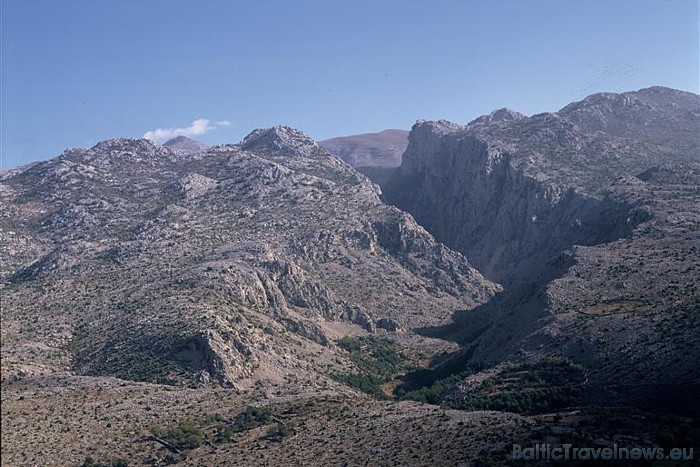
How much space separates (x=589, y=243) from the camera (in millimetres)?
120875

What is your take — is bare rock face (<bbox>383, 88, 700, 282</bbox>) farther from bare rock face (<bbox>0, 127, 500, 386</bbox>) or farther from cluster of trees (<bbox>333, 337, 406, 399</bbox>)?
cluster of trees (<bbox>333, 337, 406, 399</bbox>)

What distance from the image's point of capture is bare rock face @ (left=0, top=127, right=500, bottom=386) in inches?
3162

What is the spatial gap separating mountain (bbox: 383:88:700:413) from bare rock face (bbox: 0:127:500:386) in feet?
61.1

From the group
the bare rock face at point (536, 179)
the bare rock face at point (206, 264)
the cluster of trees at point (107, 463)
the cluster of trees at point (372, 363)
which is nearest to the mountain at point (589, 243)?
the bare rock face at point (536, 179)

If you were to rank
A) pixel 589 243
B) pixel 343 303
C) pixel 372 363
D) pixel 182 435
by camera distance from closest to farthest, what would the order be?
pixel 182 435 < pixel 372 363 < pixel 343 303 < pixel 589 243

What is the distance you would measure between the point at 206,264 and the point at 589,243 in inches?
2508

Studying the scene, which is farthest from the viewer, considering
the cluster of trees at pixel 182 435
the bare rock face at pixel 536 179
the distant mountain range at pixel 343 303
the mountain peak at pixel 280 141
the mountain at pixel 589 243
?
the mountain peak at pixel 280 141

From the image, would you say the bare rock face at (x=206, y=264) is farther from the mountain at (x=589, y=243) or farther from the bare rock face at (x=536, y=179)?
the bare rock face at (x=536, y=179)

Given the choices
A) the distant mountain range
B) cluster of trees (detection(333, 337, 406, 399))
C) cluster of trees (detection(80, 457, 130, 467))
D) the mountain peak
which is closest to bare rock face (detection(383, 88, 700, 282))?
the distant mountain range

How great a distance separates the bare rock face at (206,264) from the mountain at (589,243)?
18626 mm

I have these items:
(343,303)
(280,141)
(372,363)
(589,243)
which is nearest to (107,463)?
(372,363)

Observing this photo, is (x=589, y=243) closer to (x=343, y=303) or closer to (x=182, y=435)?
(x=343, y=303)

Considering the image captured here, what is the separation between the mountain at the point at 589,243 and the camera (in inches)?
2571

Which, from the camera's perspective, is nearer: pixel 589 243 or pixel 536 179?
pixel 589 243
